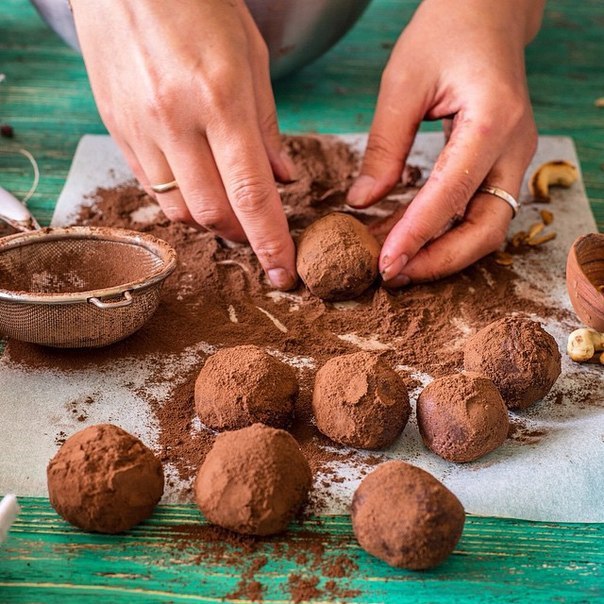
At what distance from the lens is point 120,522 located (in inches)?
55.6

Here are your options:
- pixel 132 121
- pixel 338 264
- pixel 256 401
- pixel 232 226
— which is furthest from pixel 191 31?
pixel 256 401

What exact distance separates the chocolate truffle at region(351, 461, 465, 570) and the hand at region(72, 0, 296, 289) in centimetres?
75

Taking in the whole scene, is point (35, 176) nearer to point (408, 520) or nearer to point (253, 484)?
point (253, 484)

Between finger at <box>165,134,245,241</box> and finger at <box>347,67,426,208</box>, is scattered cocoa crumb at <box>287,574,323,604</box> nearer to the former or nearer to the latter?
finger at <box>165,134,245,241</box>

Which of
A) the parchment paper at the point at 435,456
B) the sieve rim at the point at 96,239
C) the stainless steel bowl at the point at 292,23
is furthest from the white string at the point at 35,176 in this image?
the parchment paper at the point at 435,456

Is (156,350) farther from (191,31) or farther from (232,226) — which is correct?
(191,31)

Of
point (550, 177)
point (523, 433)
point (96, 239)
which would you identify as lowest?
point (550, 177)

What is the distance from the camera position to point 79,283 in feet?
6.41

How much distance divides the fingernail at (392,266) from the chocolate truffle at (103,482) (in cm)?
77

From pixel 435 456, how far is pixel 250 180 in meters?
0.71

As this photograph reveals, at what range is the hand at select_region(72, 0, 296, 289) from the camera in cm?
188

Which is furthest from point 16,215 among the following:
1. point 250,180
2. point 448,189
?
point 448,189

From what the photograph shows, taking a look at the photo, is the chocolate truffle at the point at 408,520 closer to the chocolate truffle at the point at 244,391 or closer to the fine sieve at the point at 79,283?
the chocolate truffle at the point at 244,391

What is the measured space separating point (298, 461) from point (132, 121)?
0.92m
